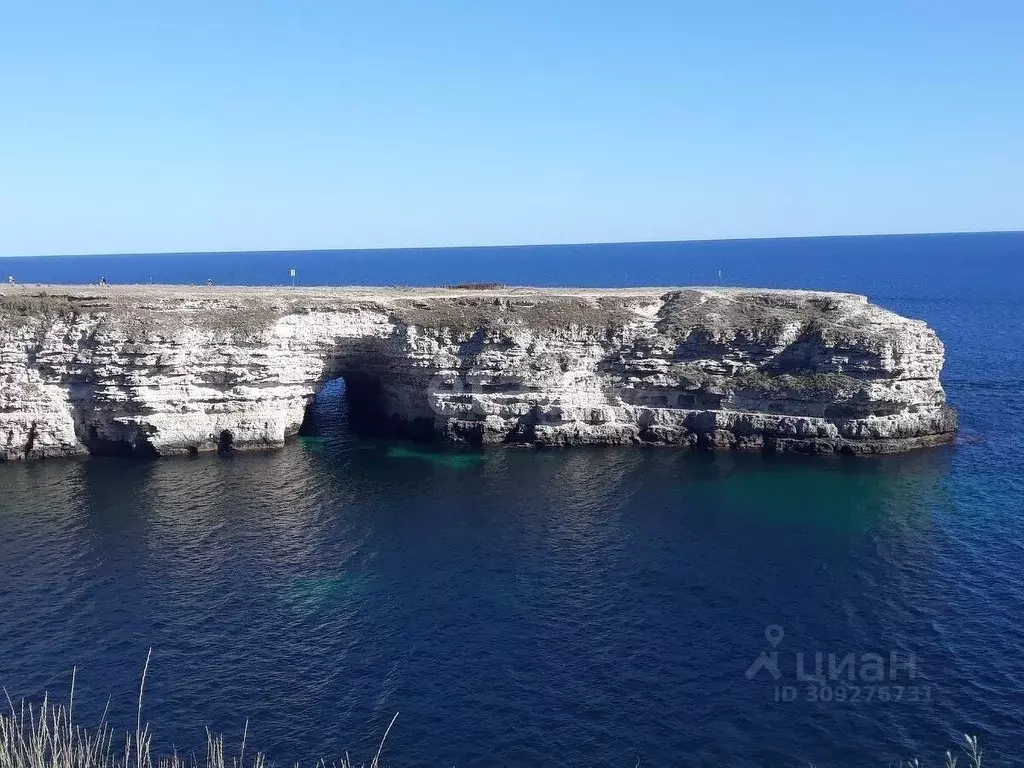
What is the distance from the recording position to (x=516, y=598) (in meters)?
41.2

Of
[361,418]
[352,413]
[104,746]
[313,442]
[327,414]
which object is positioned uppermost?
[352,413]

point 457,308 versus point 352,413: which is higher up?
point 457,308

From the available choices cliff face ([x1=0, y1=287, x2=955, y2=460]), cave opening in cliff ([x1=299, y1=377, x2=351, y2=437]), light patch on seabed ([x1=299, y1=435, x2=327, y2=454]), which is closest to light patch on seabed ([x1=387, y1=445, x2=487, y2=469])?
cliff face ([x1=0, y1=287, x2=955, y2=460])

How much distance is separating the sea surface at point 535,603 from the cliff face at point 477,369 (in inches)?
121

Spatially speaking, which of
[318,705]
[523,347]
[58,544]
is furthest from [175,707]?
[523,347]

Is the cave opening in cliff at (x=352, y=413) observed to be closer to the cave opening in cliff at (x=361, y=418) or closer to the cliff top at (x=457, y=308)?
the cave opening in cliff at (x=361, y=418)

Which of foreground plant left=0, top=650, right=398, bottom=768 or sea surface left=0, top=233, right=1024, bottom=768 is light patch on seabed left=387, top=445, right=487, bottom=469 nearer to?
sea surface left=0, top=233, right=1024, bottom=768

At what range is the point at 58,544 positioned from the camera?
46906mm

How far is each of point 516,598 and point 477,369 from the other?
28336mm

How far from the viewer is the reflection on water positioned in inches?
1232

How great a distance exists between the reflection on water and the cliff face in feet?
12.0

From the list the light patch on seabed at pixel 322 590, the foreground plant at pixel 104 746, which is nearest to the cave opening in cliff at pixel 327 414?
the light patch on seabed at pixel 322 590

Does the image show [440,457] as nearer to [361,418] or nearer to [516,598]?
[361,418]

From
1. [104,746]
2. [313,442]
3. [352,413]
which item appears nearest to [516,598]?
[104,746]
